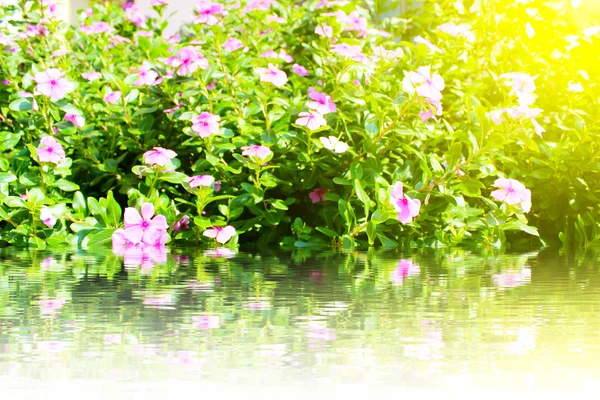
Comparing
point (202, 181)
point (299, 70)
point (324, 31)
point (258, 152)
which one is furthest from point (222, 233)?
point (299, 70)

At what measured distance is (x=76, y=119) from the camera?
362cm

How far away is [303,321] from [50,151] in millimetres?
2001

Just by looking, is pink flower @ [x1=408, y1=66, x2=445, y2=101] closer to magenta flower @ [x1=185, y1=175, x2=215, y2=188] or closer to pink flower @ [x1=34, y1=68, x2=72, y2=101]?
magenta flower @ [x1=185, y1=175, x2=215, y2=188]

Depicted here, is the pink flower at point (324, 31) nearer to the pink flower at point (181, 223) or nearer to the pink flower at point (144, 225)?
the pink flower at point (181, 223)

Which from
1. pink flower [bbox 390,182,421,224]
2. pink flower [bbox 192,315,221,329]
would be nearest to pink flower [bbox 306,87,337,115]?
pink flower [bbox 390,182,421,224]

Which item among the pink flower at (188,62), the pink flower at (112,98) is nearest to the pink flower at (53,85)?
the pink flower at (112,98)

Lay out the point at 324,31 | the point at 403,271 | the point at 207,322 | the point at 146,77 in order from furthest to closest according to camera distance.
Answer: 1. the point at 324,31
2. the point at 146,77
3. the point at 403,271
4. the point at 207,322

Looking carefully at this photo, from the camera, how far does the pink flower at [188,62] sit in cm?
354

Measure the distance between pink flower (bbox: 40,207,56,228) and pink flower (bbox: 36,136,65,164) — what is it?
219 millimetres

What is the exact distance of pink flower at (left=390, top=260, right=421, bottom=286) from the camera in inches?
95.5

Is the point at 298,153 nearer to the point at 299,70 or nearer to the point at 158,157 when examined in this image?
the point at 158,157

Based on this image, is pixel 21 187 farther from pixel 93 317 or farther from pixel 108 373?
pixel 108 373

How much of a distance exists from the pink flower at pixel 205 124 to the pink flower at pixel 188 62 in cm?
22

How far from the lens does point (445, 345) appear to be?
150cm
